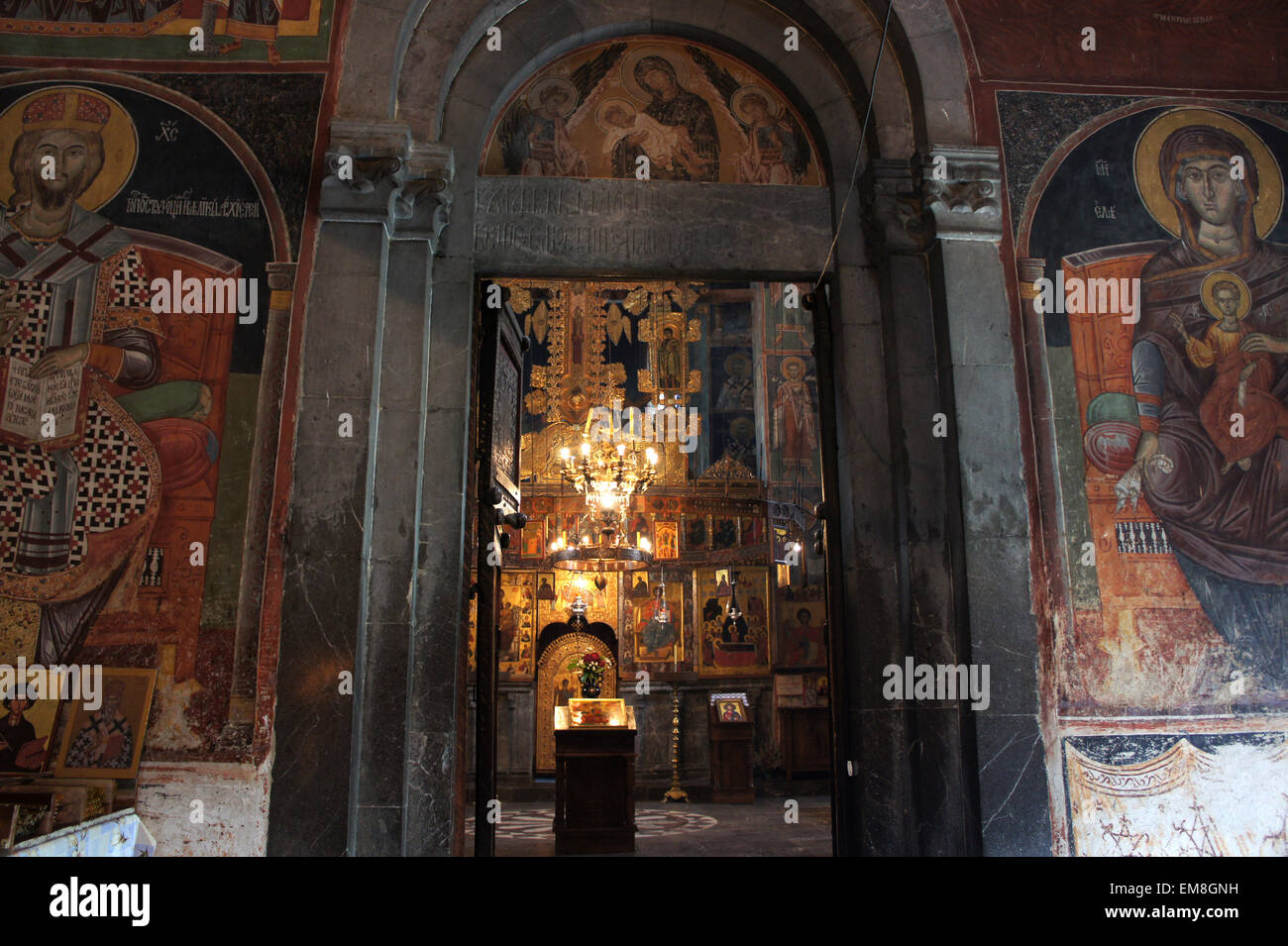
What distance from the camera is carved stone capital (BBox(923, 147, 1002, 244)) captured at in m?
6.08

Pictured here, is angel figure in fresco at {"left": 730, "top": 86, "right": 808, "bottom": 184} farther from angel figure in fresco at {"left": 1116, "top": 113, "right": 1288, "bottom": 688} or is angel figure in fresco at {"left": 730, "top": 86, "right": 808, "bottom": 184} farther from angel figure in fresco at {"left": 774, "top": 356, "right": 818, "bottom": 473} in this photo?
angel figure in fresco at {"left": 774, "top": 356, "right": 818, "bottom": 473}

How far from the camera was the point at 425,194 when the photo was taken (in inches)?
237

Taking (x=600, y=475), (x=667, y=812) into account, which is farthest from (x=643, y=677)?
(x=600, y=475)

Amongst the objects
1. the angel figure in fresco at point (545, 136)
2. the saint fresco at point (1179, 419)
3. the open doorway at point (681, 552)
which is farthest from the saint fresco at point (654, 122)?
the open doorway at point (681, 552)

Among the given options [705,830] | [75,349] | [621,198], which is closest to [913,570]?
[621,198]

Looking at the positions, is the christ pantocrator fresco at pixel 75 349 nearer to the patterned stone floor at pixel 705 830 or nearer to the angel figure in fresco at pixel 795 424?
the patterned stone floor at pixel 705 830

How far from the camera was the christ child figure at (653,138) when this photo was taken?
7.14 m

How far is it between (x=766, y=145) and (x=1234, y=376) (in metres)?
3.64

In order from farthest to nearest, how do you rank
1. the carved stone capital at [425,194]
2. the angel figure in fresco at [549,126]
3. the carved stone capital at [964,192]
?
the angel figure in fresco at [549,126] < the carved stone capital at [964,192] < the carved stone capital at [425,194]

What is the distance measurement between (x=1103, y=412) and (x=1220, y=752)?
2.19 m

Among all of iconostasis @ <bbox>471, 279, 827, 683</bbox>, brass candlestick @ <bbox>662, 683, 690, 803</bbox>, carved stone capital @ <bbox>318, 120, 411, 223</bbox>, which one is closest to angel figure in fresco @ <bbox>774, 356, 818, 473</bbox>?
iconostasis @ <bbox>471, 279, 827, 683</bbox>

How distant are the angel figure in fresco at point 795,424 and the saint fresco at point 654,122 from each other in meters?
9.16

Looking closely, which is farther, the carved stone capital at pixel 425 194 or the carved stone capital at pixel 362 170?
the carved stone capital at pixel 425 194
